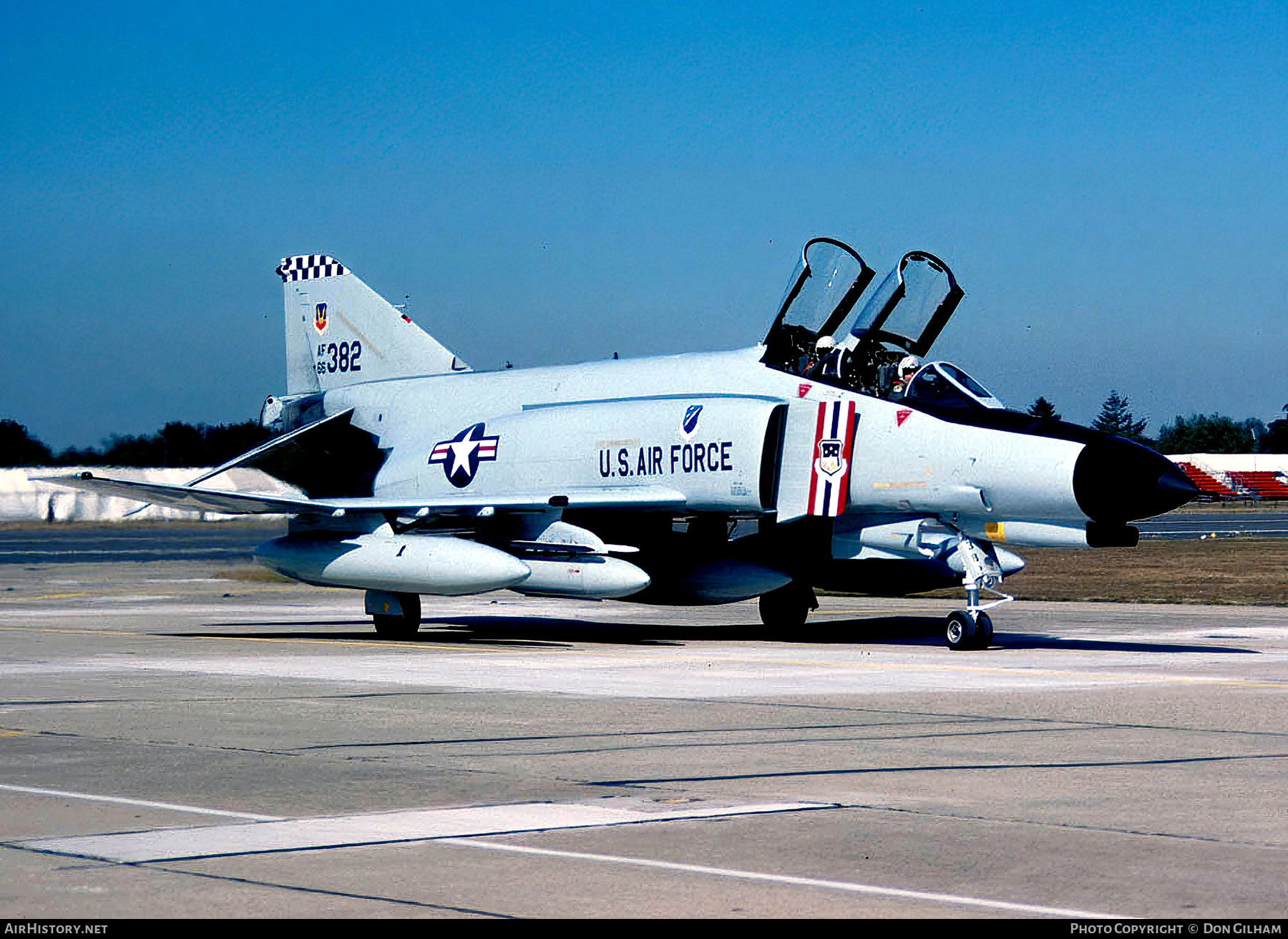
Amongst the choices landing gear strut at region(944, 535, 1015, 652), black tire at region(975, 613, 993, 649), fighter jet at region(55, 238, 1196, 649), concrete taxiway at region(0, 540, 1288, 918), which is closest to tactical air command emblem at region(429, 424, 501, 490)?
fighter jet at region(55, 238, 1196, 649)

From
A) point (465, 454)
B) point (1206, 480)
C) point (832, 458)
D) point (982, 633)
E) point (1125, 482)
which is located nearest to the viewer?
→ point (1125, 482)

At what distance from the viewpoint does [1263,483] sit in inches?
4067

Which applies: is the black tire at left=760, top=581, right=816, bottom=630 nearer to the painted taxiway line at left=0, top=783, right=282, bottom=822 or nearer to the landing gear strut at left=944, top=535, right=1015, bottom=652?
the landing gear strut at left=944, top=535, right=1015, bottom=652

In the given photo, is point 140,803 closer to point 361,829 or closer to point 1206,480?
point 361,829

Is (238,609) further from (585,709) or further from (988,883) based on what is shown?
(988,883)

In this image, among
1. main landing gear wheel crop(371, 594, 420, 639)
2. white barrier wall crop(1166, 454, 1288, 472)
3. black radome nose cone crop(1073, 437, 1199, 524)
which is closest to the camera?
black radome nose cone crop(1073, 437, 1199, 524)

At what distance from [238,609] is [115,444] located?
39.0 m

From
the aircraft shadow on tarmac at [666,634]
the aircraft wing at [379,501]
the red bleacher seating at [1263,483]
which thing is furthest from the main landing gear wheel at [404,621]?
the red bleacher seating at [1263,483]

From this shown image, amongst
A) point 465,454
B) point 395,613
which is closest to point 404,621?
point 395,613

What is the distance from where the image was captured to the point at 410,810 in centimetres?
746

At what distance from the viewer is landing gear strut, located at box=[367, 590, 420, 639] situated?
1958cm

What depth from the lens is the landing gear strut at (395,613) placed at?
771 inches

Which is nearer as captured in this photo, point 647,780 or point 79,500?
point 647,780

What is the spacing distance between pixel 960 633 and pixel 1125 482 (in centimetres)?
250
